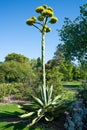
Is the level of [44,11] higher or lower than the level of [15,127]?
higher

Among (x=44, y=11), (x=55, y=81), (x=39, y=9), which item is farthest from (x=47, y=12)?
(x=55, y=81)

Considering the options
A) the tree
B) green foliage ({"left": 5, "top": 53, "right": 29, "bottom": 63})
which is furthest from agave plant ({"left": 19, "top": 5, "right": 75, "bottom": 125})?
green foliage ({"left": 5, "top": 53, "right": 29, "bottom": 63})

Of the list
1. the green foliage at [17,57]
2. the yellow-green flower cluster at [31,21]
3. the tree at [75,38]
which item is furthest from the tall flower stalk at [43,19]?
the green foliage at [17,57]

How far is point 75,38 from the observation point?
70.7ft

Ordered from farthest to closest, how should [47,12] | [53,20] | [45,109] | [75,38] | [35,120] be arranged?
[75,38]
[53,20]
[47,12]
[45,109]
[35,120]

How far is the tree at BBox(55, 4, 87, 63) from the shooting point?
21453 mm

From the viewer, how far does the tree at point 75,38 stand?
2145 cm

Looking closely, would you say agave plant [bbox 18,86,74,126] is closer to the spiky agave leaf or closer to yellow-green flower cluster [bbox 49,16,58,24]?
the spiky agave leaf

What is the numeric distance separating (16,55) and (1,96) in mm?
63627

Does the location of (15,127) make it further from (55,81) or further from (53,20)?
(55,81)

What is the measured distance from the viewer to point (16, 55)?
88.0m

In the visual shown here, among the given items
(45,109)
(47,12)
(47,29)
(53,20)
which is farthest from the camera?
(47,29)

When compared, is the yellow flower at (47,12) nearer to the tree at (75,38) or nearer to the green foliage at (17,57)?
the tree at (75,38)

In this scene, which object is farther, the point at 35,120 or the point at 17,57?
the point at 17,57
